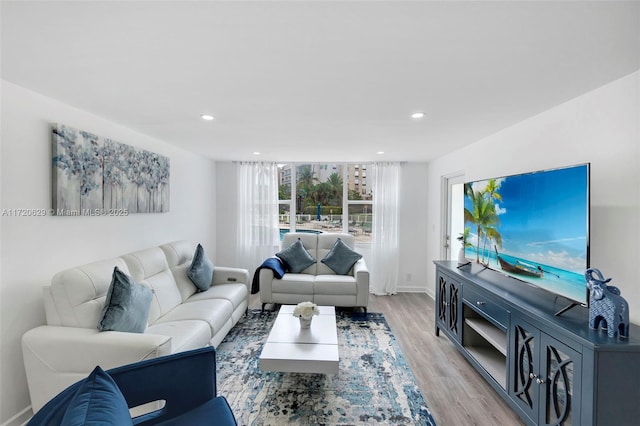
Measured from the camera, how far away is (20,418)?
189 cm

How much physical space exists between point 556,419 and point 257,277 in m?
3.28

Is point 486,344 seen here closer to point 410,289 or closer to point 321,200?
point 410,289

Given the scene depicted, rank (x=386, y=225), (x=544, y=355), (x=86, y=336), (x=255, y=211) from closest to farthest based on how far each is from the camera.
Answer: (x=544, y=355), (x=86, y=336), (x=386, y=225), (x=255, y=211)

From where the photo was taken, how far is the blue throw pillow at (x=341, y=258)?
425 centimetres

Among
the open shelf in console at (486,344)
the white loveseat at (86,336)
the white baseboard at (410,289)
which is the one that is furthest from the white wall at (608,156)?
the white baseboard at (410,289)

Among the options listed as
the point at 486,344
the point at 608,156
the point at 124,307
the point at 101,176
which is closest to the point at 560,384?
the point at 486,344

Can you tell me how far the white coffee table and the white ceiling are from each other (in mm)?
1929

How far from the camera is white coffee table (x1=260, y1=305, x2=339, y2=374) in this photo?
2102mm

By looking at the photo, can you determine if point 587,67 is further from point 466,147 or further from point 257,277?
point 257,277

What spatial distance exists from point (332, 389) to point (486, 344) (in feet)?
5.00

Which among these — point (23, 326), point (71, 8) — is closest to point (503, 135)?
point (71, 8)

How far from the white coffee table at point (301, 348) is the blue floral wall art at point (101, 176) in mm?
1903

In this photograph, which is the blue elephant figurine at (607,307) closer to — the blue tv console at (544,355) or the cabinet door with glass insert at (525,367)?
the blue tv console at (544,355)

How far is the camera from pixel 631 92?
5.42 feet
